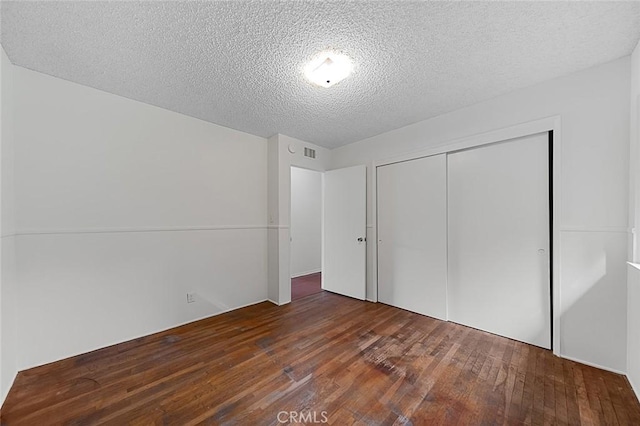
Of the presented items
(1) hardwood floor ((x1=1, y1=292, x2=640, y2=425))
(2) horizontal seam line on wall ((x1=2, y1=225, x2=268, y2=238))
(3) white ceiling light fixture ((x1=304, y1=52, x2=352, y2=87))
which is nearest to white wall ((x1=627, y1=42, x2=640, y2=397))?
(1) hardwood floor ((x1=1, y1=292, x2=640, y2=425))

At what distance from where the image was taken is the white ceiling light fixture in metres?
1.81

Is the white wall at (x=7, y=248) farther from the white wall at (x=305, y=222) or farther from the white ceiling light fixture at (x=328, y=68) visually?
the white wall at (x=305, y=222)

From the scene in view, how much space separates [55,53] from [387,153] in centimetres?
340

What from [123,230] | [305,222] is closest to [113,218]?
[123,230]

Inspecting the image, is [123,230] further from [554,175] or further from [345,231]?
[554,175]

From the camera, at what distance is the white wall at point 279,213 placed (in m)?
3.46

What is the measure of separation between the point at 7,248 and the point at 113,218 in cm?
69

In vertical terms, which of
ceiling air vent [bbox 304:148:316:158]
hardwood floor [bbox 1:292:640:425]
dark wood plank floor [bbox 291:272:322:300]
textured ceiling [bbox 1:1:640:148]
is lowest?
dark wood plank floor [bbox 291:272:322:300]

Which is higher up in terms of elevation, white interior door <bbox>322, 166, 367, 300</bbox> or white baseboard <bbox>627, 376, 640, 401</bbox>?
white interior door <bbox>322, 166, 367, 300</bbox>

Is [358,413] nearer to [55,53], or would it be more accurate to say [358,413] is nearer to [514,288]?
[514,288]

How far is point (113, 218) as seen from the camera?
2.34 m

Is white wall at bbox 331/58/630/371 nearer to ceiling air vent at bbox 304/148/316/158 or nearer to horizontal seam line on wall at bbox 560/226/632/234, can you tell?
horizontal seam line on wall at bbox 560/226/632/234

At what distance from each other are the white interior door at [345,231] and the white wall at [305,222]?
4.09 feet

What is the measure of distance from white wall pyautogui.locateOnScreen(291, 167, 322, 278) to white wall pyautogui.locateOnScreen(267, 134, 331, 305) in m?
1.64
